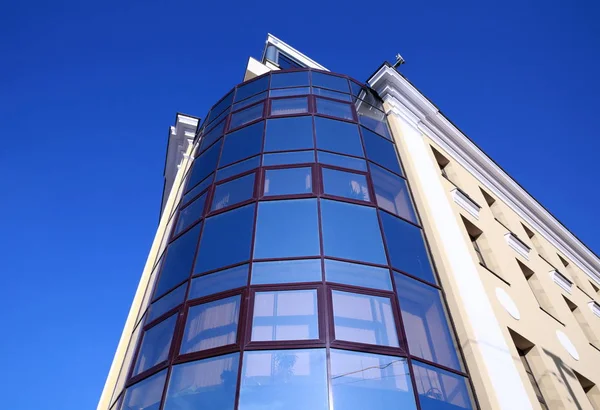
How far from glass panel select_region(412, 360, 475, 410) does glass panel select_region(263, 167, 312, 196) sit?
3.82m

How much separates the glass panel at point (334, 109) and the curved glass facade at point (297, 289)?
0.09 metres

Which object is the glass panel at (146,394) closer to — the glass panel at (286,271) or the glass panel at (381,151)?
the glass panel at (286,271)

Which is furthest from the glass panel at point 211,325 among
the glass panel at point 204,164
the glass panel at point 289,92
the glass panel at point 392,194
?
the glass panel at point 289,92

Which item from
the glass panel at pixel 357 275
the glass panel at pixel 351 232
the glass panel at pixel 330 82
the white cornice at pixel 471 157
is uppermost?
the white cornice at pixel 471 157

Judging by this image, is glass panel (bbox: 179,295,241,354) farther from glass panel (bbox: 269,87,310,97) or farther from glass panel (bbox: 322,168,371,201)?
glass panel (bbox: 269,87,310,97)

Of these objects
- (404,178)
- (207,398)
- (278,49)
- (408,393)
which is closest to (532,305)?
(404,178)

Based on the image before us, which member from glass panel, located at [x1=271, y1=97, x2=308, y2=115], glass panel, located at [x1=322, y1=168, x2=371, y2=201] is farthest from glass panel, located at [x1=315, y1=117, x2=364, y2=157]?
glass panel, located at [x1=322, y1=168, x2=371, y2=201]

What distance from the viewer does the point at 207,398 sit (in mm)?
5535

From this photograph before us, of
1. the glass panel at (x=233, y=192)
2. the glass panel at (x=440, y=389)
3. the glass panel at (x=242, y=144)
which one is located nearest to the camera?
the glass panel at (x=440, y=389)

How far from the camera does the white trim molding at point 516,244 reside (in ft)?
42.1

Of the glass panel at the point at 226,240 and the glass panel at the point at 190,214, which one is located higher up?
the glass panel at the point at 190,214

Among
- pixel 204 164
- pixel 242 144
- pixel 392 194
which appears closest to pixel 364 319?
pixel 392 194

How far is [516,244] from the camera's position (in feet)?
42.6

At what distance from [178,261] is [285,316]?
3.05 m
